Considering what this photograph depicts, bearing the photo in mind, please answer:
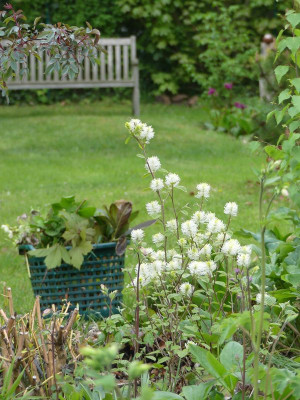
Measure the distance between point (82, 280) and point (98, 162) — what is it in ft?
14.3

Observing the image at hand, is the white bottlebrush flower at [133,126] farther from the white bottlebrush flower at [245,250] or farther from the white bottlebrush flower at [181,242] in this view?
the white bottlebrush flower at [245,250]

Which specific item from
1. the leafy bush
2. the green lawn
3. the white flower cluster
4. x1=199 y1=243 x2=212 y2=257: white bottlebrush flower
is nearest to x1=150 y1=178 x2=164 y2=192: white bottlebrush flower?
the white flower cluster

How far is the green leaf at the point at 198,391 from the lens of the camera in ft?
6.37

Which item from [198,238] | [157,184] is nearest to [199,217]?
[198,238]

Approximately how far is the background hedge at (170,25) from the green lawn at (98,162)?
1.33 metres

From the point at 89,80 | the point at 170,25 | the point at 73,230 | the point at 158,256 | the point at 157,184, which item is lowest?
the point at 89,80

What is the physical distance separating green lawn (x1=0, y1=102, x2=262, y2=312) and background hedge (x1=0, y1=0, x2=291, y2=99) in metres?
1.33

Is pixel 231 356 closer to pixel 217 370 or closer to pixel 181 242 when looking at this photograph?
pixel 217 370

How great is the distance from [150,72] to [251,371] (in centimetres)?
1151

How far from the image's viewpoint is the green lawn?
589cm

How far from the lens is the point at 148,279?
226 cm

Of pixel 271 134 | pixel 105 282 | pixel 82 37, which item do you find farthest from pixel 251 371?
pixel 271 134

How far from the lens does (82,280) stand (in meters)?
3.48

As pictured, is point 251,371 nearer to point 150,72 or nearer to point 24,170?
point 24,170
